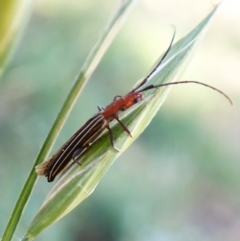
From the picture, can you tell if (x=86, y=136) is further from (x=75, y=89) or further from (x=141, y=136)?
(x=141, y=136)

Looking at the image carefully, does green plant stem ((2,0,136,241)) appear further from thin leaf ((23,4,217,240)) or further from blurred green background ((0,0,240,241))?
blurred green background ((0,0,240,241))

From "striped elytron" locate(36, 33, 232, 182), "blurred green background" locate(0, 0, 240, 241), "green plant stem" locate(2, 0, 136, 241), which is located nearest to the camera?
"green plant stem" locate(2, 0, 136, 241)

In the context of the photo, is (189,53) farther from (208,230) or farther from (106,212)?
(208,230)

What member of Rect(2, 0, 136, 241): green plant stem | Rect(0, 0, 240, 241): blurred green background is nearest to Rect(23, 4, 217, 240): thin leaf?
Rect(2, 0, 136, 241): green plant stem

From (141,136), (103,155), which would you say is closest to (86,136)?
(103,155)

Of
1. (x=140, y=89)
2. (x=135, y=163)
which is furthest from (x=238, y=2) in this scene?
(x=140, y=89)
